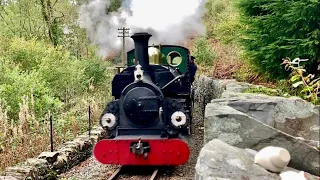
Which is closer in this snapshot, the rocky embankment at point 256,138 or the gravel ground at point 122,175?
the rocky embankment at point 256,138

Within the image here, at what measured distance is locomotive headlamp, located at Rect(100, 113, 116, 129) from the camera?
7447 mm

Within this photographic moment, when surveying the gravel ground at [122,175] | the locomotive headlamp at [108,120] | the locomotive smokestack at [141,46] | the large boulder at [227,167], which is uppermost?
the locomotive smokestack at [141,46]

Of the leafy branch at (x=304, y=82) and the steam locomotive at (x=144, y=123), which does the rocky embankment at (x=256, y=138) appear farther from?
the steam locomotive at (x=144, y=123)

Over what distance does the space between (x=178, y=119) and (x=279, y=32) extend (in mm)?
2372

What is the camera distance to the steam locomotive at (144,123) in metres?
6.98

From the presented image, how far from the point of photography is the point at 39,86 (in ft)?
36.3

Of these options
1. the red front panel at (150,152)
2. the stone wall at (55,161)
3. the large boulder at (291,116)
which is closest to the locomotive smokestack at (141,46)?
the red front panel at (150,152)

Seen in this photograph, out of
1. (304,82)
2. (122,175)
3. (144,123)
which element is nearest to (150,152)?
(144,123)

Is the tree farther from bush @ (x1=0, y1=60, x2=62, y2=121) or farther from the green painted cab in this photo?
bush @ (x1=0, y1=60, x2=62, y2=121)

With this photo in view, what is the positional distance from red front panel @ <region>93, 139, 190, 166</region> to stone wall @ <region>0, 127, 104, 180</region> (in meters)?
0.90

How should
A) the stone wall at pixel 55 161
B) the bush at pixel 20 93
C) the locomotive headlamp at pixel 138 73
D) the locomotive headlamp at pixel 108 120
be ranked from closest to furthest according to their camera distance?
1. the stone wall at pixel 55 161
2. the locomotive headlamp at pixel 138 73
3. the locomotive headlamp at pixel 108 120
4. the bush at pixel 20 93

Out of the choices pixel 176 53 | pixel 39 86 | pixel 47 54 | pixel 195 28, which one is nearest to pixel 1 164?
pixel 39 86

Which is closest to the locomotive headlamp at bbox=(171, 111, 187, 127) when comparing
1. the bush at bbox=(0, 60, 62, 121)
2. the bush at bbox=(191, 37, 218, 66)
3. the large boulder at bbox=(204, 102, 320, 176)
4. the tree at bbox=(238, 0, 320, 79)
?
the tree at bbox=(238, 0, 320, 79)

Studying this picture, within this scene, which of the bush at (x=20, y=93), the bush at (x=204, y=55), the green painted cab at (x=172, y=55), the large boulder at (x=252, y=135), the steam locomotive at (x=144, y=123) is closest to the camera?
the large boulder at (x=252, y=135)
